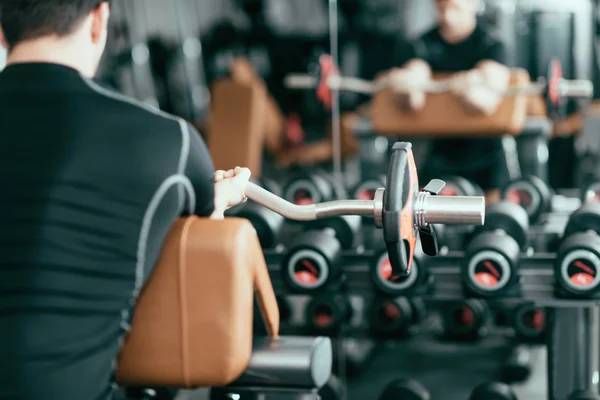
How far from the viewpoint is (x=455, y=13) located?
2.27 meters

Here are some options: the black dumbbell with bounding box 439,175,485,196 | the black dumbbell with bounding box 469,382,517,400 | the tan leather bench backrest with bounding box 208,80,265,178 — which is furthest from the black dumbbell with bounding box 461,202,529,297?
the tan leather bench backrest with bounding box 208,80,265,178

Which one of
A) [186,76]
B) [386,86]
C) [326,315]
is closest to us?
[326,315]

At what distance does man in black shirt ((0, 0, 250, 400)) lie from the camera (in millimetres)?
759

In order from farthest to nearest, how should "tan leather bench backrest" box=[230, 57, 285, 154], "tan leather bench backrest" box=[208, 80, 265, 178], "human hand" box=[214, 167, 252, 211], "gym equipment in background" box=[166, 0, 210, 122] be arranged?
"gym equipment in background" box=[166, 0, 210, 122] < "tan leather bench backrest" box=[230, 57, 285, 154] < "tan leather bench backrest" box=[208, 80, 265, 178] < "human hand" box=[214, 167, 252, 211]

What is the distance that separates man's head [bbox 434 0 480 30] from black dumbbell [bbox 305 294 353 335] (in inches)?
37.2

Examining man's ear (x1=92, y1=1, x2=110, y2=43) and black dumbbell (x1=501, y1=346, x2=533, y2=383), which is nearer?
man's ear (x1=92, y1=1, x2=110, y2=43)

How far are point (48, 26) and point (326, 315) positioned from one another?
3.55ft

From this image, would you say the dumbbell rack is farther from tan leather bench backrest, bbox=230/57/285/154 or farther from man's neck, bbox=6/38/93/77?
tan leather bench backrest, bbox=230/57/285/154

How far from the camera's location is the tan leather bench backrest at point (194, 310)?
0.82 meters

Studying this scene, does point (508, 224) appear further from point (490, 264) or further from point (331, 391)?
point (331, 391)

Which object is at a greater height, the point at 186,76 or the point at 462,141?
the point at 186,76

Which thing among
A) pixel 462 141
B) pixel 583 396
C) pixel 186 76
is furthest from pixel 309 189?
pixel 186 76

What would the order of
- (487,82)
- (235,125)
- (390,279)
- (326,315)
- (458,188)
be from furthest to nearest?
(235,125)
(487,82)
(458,188)
(326,315)
(390,279)

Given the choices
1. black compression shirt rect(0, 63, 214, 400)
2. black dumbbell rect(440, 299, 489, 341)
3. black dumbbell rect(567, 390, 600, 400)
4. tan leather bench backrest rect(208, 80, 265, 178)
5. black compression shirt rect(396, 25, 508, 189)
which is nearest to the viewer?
black compression shirt rect(0, 63, 214, 400)
